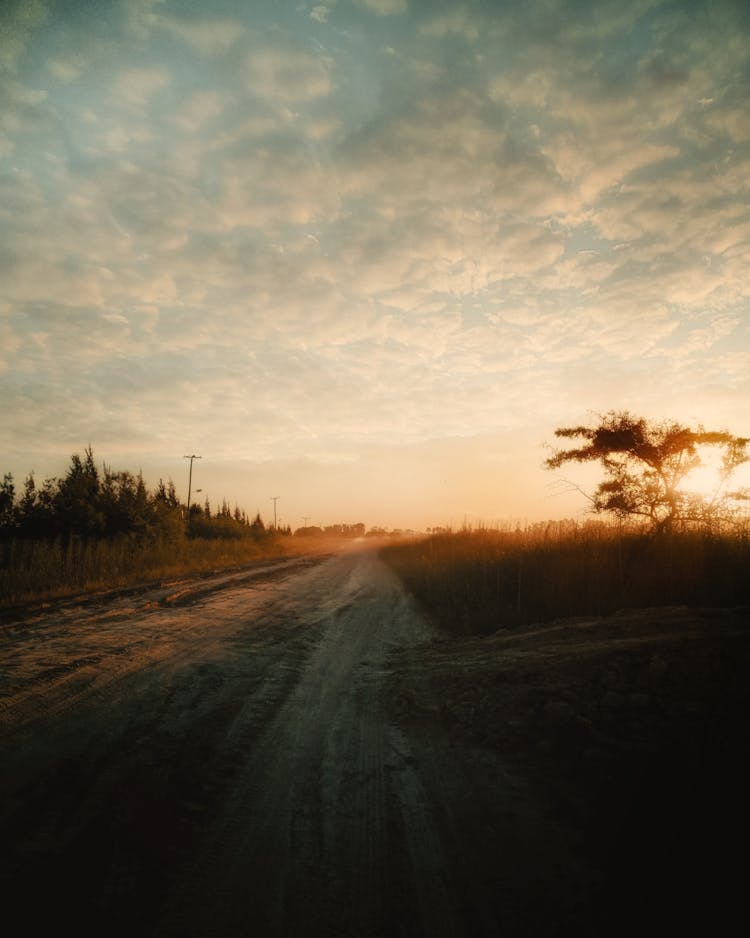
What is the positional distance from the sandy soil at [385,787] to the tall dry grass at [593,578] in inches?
82.5

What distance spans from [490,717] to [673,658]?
180 centimetres

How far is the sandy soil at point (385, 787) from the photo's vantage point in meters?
2.27

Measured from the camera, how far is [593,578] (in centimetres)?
870

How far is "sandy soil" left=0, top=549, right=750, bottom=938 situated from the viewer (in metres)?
2.27

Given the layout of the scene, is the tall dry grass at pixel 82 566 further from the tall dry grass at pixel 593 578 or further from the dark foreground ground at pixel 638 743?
the dark foreground ground at pixel 638 743

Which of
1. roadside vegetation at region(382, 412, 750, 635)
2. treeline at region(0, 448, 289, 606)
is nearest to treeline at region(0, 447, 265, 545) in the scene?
treeline at region(0, 448, 289, 606)

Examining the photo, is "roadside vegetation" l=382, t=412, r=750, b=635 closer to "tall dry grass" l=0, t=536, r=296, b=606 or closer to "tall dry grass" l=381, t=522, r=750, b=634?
"tall dry grass" l=381, t=522, r=750, b=634

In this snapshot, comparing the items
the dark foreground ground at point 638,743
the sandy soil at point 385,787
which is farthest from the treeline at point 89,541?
the dark foreground ground at point 638,743

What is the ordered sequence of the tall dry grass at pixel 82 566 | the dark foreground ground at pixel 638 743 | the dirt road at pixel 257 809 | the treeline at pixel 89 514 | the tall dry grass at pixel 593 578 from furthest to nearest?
the treeline at pixel 89 514, the tall dry grass at pixel 82 566, the tall dry grass at pixel 593 578, the dark foreground ground at pixel 638 743, the dirt road at pixel 257 809

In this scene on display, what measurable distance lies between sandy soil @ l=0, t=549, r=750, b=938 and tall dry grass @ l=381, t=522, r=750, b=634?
209 centimetres

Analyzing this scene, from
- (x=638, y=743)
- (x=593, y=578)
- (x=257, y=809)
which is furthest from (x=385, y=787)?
(x=593, y=578)

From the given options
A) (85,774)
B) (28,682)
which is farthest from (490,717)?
(28,682)

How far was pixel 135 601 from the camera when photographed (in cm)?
1055

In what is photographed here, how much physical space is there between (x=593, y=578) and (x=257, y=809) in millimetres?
7394
